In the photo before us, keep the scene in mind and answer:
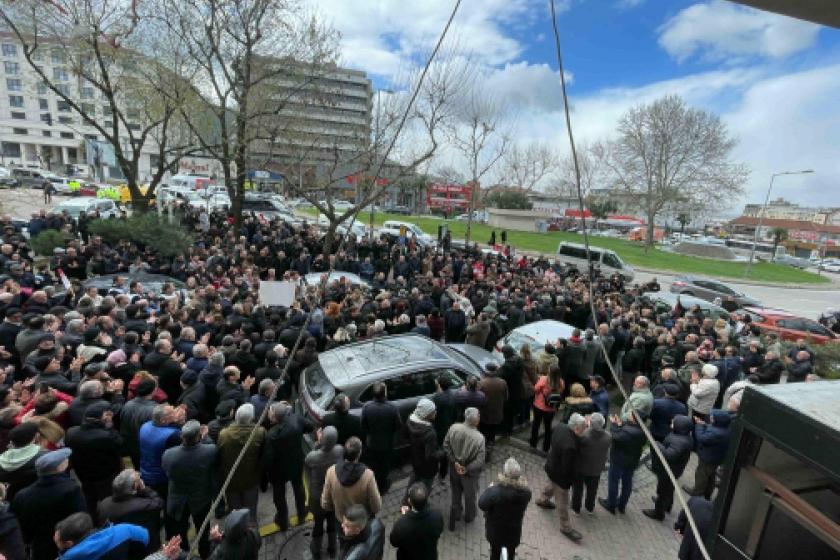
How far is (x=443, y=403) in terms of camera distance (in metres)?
5.55

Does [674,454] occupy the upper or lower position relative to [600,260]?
upper

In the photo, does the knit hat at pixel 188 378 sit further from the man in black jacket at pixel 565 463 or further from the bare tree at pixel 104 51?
the bare tree at pixel 104 51

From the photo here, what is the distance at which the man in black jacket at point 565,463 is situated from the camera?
4859mm

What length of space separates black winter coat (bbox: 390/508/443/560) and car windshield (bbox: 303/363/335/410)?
204cm

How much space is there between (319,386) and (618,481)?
3.92 meters

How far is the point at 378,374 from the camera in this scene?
18.5ft

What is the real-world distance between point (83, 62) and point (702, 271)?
126ft

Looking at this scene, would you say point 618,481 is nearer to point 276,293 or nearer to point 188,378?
point 188,378

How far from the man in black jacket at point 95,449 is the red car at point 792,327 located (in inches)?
620

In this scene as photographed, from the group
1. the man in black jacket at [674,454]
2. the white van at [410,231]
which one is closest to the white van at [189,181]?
the white van at [410,231]

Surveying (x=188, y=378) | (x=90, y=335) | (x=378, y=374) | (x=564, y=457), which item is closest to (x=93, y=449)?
(x=188, y=378)

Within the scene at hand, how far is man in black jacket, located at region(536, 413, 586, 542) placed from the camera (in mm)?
4859

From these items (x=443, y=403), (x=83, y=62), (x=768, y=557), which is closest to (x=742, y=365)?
(x=443, y=403)

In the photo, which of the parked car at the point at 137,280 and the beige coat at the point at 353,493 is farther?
the parked car at the point at 137,280
